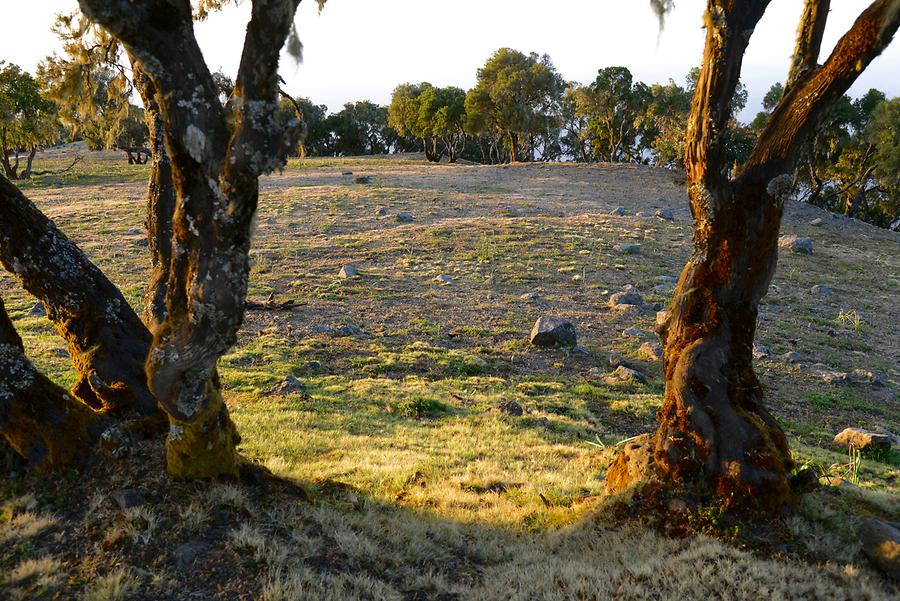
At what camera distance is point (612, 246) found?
22609 mm

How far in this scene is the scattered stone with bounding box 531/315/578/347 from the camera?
44.6ft

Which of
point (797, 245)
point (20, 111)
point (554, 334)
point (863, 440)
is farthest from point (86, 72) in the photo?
point (20, 111)

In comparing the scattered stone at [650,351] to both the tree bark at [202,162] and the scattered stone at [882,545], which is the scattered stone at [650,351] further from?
the tree bark at [202,162]

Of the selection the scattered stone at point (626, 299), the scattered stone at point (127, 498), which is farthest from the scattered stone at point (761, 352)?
the scattered stone at point (127, 498)

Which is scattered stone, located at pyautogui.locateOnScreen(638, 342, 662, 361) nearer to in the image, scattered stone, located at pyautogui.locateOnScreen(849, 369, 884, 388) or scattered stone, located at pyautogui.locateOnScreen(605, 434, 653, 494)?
scattered stone, located at pyautogui.locateOnScreen(849, 369, 884, 388)

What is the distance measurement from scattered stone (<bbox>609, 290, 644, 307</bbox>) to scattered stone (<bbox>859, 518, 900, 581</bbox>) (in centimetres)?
1130

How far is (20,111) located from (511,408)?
4187 cm

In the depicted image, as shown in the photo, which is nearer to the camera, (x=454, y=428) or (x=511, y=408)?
(x=454, y=428)

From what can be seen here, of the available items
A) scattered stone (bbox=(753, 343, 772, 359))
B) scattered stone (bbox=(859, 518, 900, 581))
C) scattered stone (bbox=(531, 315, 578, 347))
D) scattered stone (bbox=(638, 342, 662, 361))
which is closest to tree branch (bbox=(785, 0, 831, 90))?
scattered stone (bbox=(859, 518, 900, 581))

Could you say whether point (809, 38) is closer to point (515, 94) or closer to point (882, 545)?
point (882, 545)

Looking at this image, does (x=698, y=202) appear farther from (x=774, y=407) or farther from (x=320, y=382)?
(x=320, y=382)

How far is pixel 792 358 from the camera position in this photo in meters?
13.3

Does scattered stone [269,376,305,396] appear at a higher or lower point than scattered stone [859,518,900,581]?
lower

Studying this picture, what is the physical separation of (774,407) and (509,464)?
601cm
